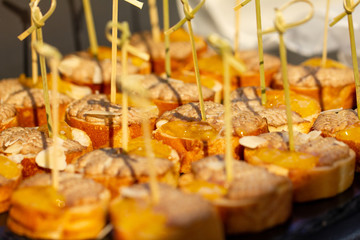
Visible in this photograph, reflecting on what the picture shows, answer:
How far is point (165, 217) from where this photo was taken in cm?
178

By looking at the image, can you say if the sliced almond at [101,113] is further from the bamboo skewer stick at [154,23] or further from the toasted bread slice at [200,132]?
the bamboo skewer stick at [154,23]

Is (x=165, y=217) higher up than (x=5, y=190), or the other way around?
(x=165, y=217)

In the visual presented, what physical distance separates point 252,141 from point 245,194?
1.84 feet

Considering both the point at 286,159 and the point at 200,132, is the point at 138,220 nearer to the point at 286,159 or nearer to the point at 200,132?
the point at 286,159

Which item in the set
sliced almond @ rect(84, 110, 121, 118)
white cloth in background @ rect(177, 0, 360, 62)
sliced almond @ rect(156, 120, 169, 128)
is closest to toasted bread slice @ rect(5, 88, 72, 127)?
sliced almond @ rect(84, 110, 121, 118)

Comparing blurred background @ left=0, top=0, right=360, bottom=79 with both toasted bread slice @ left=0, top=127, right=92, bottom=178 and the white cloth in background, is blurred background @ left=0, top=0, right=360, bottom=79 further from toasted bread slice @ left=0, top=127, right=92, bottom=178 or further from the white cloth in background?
toasted bread slice @ left=0, top=127, right=92, bottom=178

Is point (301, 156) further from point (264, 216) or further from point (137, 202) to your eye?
point (137, 202)

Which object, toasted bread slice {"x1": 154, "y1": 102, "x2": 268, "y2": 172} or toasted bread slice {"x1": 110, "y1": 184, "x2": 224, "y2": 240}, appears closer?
toasted bread slice {"x1": 110, "y1": 184, "x2": 224, "y2": 240}

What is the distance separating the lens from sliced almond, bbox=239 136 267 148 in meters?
2.48

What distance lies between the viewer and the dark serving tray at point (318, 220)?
2.08 metres

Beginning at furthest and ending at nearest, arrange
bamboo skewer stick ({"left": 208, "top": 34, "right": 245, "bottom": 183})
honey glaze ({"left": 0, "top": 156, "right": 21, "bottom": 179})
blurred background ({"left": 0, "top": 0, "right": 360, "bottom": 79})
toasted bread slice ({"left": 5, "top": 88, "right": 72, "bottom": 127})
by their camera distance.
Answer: blurred background ({"left": 0, "top": 0, "right": 360, "bottom": 79}) → toasted bread slice ({"left": 5, "top": 88, "right": 72, "bottom": 127}) → honey glaze ({"left": 0, "top": 156, "right": 21, "bottom": 179}) → bamboo skewer stick ({"left": 208, "top": 34, "right": 245, "bottom": 183})

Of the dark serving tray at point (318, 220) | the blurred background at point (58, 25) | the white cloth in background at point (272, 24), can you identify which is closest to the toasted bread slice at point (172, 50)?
the blurred background at point (58, 25)

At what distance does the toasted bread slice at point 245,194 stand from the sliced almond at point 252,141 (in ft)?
0.94

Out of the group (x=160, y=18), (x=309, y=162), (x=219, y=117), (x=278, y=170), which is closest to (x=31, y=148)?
(x=219, y=117)
